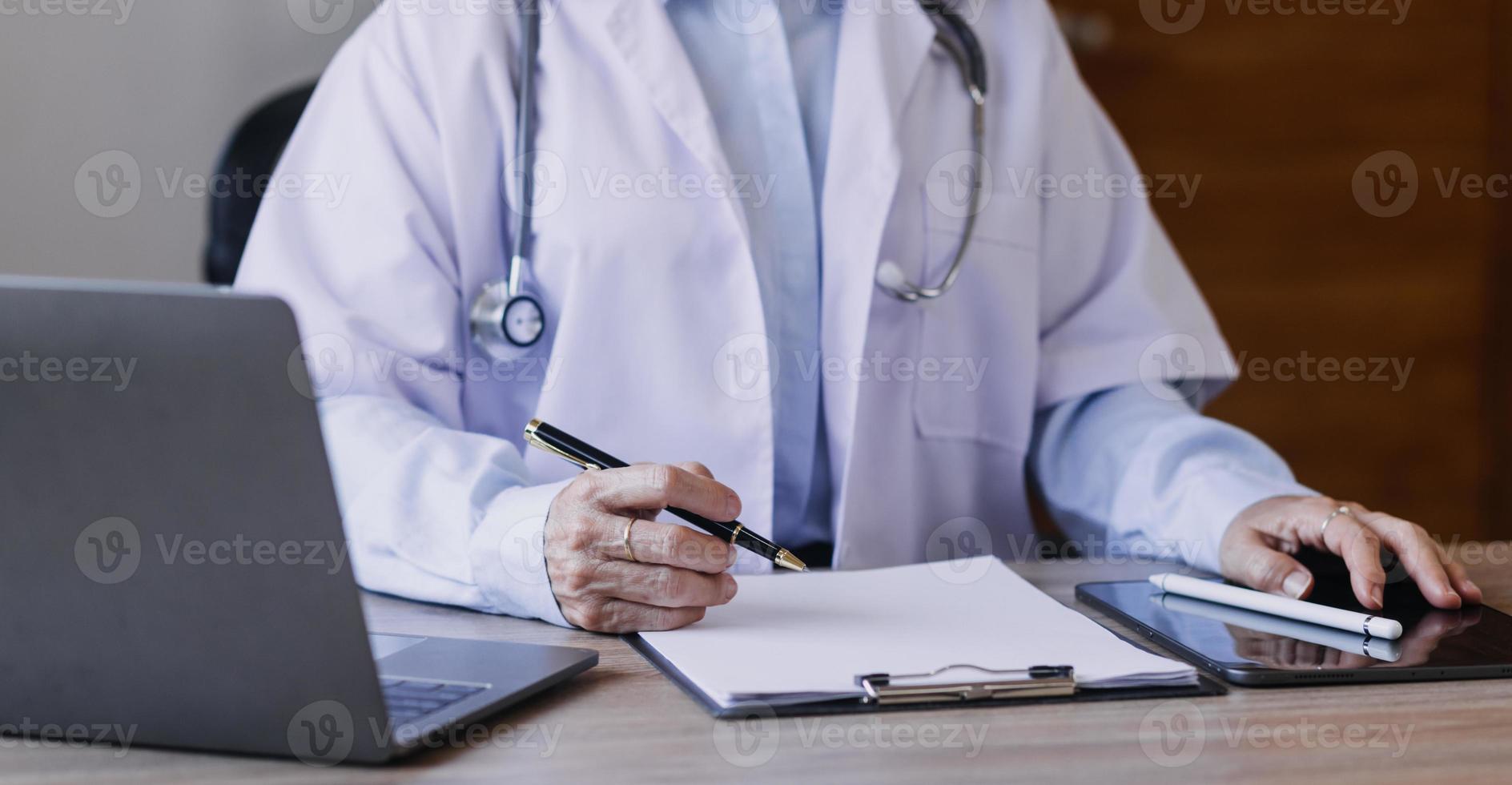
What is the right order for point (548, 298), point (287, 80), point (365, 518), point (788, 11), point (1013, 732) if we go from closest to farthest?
point (1013, 732)
point (365, 518)
point (548, 298)
point (788, 11)
point (287, 80)

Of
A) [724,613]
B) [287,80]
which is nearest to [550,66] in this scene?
[724,613]

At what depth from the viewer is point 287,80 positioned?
217cm

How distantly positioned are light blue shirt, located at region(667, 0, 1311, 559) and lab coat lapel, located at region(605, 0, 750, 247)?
61mm

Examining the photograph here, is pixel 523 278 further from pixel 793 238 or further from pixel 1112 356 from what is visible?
pixel 1112 356

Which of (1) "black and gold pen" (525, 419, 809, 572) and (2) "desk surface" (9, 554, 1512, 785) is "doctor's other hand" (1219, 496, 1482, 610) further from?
(1) "black and gold pen" (525, 419, 809, 572)

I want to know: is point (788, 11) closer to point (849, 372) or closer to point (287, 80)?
point (849, 372)

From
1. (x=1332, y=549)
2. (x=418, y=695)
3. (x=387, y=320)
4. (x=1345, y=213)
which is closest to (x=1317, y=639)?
(x=1332, y=549)

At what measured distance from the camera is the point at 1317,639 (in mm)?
812

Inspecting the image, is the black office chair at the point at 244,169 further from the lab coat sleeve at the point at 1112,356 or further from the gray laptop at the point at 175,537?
the gray laptop at the point at 175,537

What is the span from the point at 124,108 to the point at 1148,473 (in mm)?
1682

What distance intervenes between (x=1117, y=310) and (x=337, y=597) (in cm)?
103

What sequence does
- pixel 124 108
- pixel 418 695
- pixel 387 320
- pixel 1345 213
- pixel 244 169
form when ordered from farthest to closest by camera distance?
pixel 1345 213 < pixel 124 108 < pixel 244 169 < pixel 387 320 < pixel 418 695

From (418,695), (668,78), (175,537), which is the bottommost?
(418,695)

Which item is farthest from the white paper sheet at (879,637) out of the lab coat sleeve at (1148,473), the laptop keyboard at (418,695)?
the lab coat sleeve at (1148,473)
